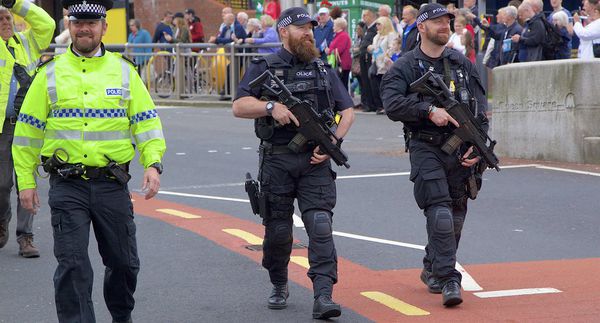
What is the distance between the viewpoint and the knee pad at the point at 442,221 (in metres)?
7.25

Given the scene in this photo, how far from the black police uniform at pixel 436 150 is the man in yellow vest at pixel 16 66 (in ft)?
9.31

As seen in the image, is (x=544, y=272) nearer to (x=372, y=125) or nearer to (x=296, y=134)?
(x=296, y=134)

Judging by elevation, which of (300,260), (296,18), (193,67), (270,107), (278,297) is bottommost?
(300,260)

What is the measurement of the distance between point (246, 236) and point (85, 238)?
372 centimetres

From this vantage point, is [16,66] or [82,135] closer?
[82,135]

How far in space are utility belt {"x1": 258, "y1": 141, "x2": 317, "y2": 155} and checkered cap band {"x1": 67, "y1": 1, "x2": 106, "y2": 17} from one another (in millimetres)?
1478

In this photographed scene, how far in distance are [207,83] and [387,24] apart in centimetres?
579

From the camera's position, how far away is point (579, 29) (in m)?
16.0

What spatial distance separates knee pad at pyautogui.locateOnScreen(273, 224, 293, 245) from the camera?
23.7ft

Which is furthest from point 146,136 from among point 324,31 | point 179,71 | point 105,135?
point 179,71

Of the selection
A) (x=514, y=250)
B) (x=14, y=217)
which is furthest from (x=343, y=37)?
(x=514, y=250)

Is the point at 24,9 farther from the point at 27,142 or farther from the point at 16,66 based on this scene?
Answer: the point at 27,142

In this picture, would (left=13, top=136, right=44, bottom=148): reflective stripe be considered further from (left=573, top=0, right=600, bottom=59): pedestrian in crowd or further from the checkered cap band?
(left=573, top=0, right=600, bottom=59): pedestrian in crowd

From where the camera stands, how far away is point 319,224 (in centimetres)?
703
